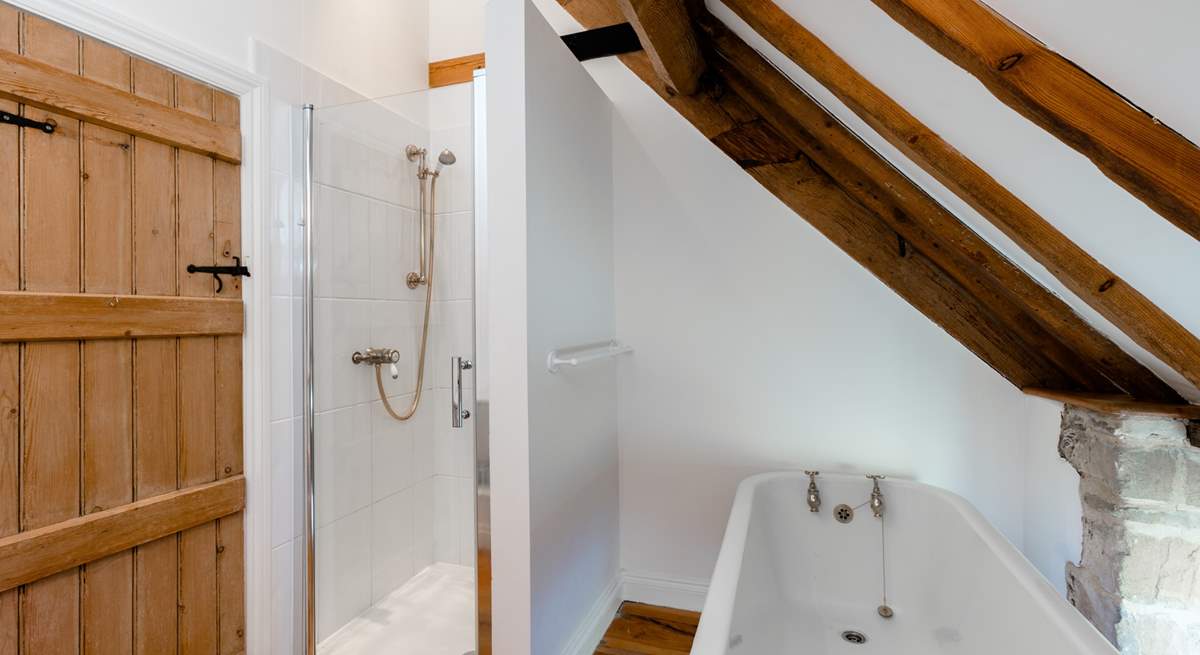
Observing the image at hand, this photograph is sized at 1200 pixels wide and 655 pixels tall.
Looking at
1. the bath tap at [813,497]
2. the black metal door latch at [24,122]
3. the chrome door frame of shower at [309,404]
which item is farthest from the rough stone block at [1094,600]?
the black metal door latch at [24,122]

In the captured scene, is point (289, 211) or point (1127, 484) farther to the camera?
point (289, 211)

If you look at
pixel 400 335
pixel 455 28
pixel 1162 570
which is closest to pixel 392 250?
pixel 400 335

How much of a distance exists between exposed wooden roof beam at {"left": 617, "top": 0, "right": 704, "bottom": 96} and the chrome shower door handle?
44.2 inches

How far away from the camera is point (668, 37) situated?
1.68 meters

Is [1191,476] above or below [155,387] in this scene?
below

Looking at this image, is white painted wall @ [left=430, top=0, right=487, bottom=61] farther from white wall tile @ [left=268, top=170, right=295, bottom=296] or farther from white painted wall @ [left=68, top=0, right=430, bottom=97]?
white wall tile @ [left=268, top=170, right=295, bottom=296]

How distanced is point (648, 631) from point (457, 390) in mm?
1274

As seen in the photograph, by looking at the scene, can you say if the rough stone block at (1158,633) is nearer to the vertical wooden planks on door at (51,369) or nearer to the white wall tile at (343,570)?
the white wall tile at (343,570)

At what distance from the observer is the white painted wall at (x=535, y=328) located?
160 cm

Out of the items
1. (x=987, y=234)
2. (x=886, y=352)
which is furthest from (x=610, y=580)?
(x=987, y=234)

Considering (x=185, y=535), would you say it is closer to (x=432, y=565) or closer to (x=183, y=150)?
(x=432, y=565)

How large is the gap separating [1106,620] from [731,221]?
1.75 meters

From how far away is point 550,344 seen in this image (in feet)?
5.80

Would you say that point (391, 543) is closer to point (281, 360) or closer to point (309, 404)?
point (309, 404)
